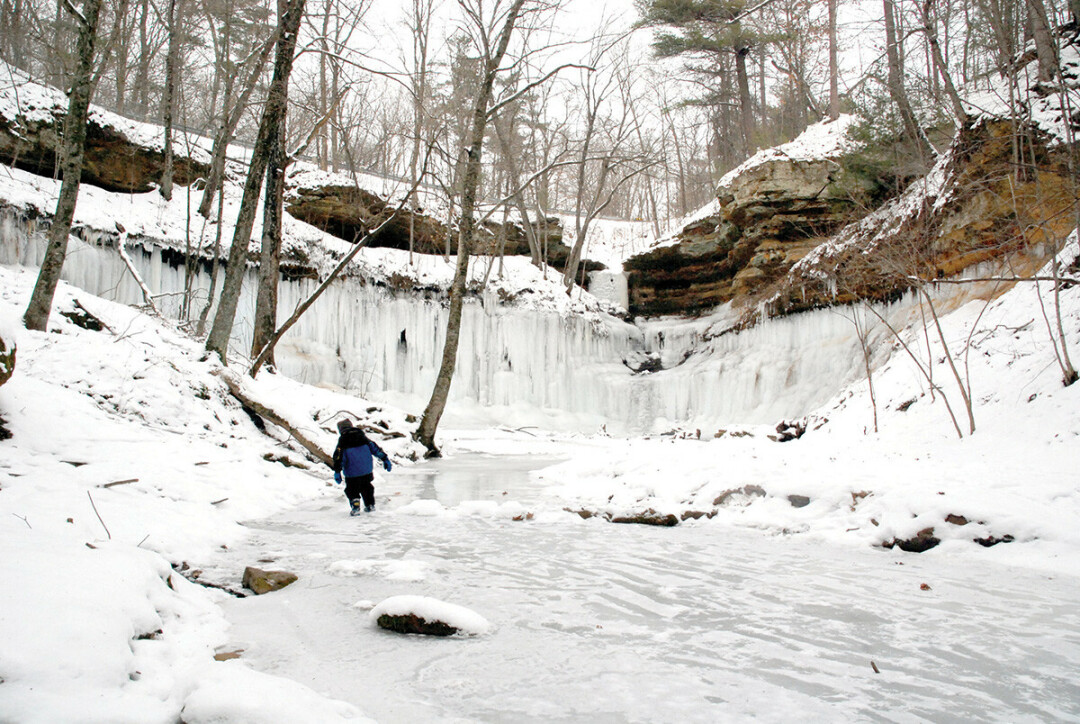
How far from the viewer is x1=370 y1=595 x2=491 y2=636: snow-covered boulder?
2545 mm

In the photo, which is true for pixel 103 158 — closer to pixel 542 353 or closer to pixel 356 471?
pixel 542 353

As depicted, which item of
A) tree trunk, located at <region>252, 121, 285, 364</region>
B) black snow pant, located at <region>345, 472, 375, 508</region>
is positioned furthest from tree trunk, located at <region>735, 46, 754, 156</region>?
black snow pant, located at <region>345, 472, 375, 508</region>

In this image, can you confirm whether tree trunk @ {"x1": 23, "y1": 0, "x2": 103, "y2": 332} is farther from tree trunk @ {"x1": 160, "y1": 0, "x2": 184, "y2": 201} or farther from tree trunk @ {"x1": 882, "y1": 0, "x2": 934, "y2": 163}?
tree trunk @ {"x1": 882, "y1": 0, "x2": 934, "y2": 163}

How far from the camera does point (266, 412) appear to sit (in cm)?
784

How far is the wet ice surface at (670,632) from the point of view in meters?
1.94

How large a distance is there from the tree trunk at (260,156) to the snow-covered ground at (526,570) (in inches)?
40.8

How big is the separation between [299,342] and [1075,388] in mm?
14874

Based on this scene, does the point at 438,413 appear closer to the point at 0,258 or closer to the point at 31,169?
the point at 0,258

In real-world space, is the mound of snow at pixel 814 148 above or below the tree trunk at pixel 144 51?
below

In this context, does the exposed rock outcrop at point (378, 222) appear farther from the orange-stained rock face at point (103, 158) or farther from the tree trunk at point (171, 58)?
the tree trunk at point (171, 58)

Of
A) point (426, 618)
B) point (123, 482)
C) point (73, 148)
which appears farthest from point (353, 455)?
point (73, 148)

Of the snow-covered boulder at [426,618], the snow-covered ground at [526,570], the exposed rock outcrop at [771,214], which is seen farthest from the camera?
the exposed rock outcrop at [771,214]

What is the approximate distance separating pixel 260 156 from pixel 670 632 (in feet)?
28.3

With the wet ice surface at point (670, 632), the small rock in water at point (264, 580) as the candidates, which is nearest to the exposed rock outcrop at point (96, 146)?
the small rock in water at point (264, 580)
